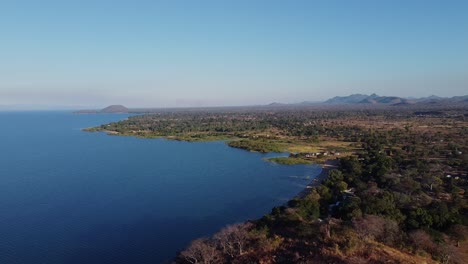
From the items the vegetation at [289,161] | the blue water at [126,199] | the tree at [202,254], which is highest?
the tree at [202,254]

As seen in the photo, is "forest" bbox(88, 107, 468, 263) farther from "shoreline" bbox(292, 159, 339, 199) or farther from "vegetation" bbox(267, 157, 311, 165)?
"vegetation" bbox(267, 157, 311, 165)

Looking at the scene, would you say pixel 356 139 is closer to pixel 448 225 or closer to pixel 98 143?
pixel 448 225

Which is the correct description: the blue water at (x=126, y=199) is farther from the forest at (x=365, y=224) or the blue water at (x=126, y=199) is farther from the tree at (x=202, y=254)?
the forest at (x=365, y=224)

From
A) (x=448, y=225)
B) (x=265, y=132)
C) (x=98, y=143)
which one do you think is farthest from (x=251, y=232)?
(x=265, y=132)

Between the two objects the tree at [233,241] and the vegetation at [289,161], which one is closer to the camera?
the tree at [233,241]

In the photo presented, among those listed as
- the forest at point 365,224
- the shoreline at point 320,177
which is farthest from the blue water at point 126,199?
the forest at point 365,224

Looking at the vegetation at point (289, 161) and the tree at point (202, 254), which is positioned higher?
the tree at point (202, 254)

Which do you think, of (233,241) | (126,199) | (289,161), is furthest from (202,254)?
(289,161)

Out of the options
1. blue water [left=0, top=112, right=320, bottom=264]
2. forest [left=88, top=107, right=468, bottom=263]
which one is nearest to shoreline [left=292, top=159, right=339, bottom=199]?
blue water [left=0, top=112, right=320, bottom=264]
